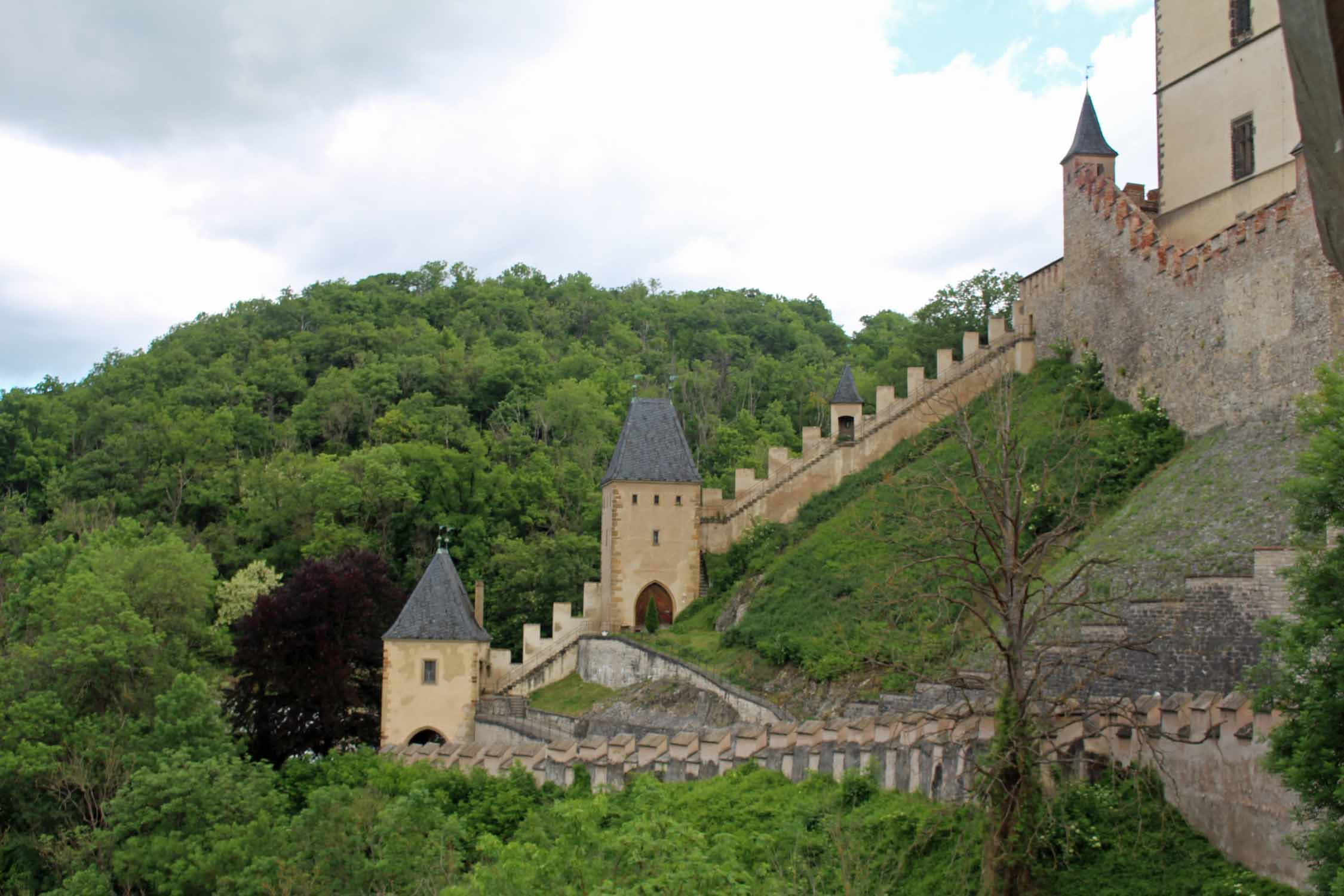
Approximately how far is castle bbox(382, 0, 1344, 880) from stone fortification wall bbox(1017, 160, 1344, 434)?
0.16ft

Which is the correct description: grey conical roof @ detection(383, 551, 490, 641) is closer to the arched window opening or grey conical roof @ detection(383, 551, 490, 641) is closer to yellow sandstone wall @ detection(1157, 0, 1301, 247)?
the arched window opening

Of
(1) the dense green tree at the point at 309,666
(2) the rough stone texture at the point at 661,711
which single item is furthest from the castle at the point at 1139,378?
(2) the rough stone texture at the point at 661,711

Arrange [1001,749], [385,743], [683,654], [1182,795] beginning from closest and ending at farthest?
[1001,749], [1182,795], [683,654], [385,743]

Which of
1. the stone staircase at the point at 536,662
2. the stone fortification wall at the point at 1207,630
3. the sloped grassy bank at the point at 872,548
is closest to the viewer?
the stone fortification wall at the point at 1207,630

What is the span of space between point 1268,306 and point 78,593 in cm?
3183

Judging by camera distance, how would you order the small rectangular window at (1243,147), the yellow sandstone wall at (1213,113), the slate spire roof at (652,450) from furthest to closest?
the slate spire roof at (652,450) → the small rectangular window at (1243,147) → the yellow sandstone wall at (1213,113)

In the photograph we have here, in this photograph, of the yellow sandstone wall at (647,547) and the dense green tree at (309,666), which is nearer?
the dense green tree at (309,666)

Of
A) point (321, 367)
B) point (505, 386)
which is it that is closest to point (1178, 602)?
point (505, 386)

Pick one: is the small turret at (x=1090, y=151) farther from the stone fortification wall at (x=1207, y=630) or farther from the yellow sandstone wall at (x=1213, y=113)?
the stone fortification wall at (x=1207, y=630)

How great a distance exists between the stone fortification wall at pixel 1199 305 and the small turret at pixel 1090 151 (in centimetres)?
40

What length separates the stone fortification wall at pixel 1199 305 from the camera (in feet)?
86.8

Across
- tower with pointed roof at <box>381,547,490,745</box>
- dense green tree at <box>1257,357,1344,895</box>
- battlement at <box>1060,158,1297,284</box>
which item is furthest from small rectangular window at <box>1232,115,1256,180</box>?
tower with pointed roof at <box>381,547,490,745</box>

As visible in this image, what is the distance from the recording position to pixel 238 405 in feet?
243

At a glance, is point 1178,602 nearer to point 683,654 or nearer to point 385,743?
point 683,654
